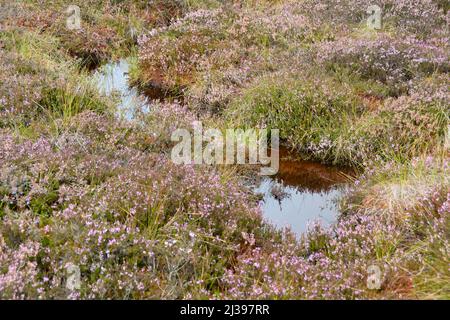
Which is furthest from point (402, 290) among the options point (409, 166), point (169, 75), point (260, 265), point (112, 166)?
point (169, 75)

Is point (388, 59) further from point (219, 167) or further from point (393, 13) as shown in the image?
point (219, 167)

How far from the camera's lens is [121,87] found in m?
9.95

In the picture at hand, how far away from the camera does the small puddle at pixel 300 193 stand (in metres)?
6.38

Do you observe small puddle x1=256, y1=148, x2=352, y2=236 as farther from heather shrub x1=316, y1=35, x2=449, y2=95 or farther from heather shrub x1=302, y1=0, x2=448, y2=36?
heather shrub x1=302, y1=0, x2=448, y2=36

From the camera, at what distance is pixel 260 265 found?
15.9ft

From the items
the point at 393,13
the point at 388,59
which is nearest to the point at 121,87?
the point at 388,59

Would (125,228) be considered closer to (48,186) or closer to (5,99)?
(48,186)

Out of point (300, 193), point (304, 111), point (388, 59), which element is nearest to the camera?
point (300, 193)

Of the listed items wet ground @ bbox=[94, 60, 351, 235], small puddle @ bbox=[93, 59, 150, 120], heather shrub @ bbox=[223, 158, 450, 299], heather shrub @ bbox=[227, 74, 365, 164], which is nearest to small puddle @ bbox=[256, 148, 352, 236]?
wet ground @ bbox=[94, 60, 351, 235]

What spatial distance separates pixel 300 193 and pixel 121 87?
14.2ft

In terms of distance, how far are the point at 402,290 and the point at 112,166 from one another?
3.17 m

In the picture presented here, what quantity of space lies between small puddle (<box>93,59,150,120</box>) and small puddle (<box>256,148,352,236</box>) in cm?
236

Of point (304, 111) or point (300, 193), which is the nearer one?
point (300, 193)

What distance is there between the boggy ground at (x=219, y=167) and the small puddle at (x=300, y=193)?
0.78 ft
